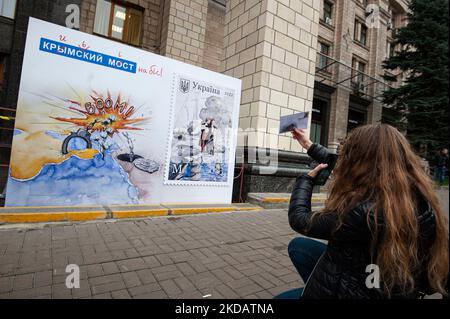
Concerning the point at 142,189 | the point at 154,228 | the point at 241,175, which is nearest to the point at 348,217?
the point at 154,228

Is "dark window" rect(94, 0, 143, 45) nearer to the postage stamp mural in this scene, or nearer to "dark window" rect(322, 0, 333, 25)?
the postage stamp mural

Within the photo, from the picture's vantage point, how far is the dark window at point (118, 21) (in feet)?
37.2

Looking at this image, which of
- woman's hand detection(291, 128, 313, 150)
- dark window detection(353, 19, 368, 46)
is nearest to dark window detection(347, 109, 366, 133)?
dark window detection(353, 19, 368, 46)

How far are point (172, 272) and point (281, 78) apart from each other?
227 inches

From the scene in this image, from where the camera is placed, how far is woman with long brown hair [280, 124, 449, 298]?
1.16 m

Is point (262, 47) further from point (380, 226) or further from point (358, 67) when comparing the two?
point (358, 67)

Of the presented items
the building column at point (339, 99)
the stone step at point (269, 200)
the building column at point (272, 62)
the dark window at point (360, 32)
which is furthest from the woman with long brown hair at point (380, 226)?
the dark window at point (360, 32)

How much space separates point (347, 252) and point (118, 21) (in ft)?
44.0

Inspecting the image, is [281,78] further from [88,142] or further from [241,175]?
[88,142]

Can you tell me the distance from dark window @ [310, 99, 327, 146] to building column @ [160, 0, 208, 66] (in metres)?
8.54

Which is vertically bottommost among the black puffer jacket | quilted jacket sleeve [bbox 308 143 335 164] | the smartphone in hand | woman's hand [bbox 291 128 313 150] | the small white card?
the black puffer jacket

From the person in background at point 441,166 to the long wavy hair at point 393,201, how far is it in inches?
7.1

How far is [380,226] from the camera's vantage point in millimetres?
1183

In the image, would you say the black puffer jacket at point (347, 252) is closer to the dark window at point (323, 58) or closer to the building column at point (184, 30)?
the building column at point (184, 30)
